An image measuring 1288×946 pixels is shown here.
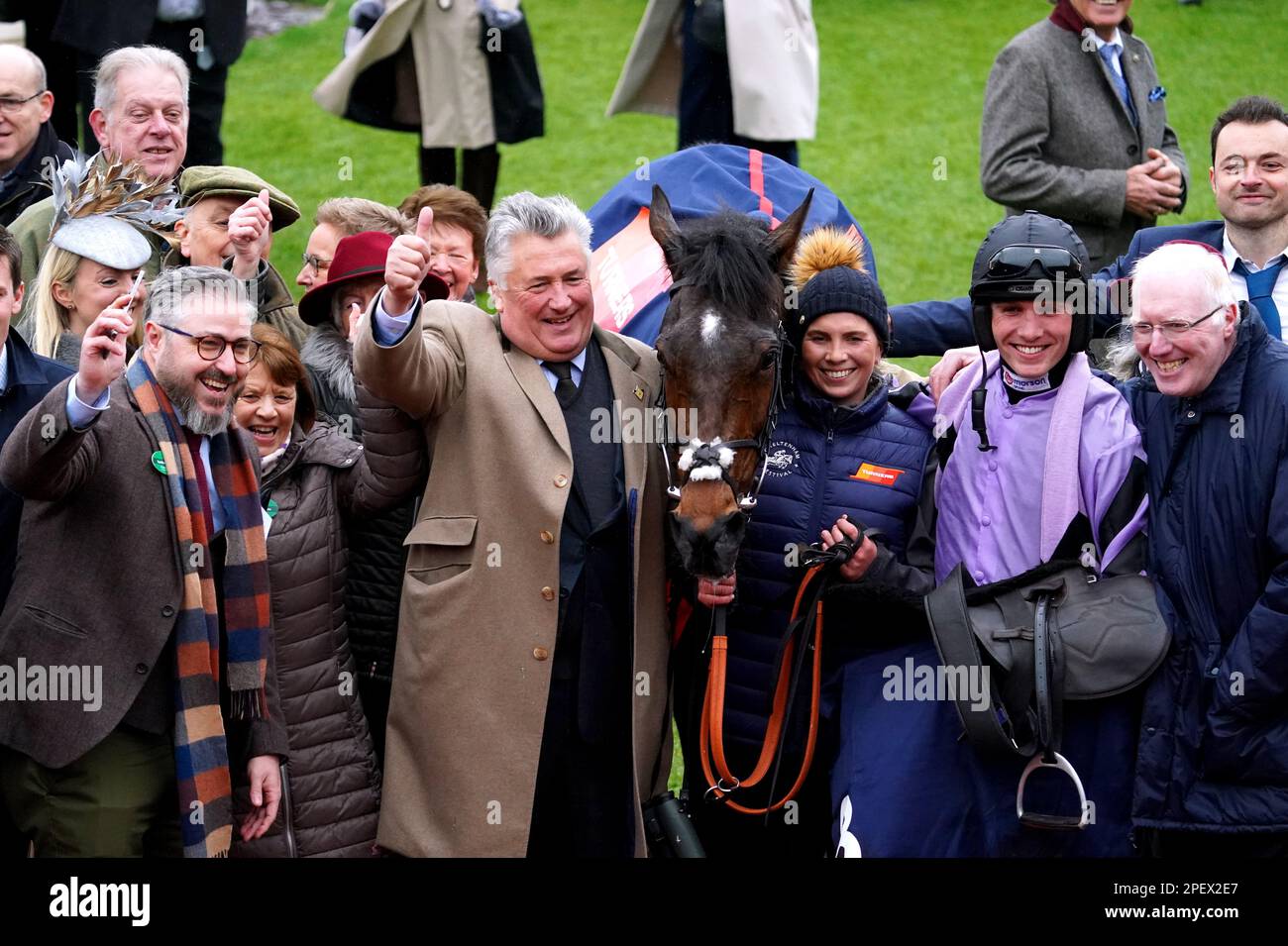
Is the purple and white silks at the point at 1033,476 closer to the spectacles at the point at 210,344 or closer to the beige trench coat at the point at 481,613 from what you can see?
the beige trench coat at the point at 481,613

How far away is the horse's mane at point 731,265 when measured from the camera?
470cm

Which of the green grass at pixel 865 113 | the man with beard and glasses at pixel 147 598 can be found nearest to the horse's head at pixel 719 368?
the man with beard and glasses at pixel 147 598

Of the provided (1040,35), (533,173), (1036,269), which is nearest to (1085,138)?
(1040,35)

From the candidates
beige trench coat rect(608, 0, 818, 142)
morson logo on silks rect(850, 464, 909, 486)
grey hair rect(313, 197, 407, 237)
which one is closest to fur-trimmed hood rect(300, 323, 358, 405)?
grey hair rect(313, 197, 407, 237)

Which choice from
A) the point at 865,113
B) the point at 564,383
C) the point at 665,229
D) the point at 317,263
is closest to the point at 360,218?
the point at 317,263

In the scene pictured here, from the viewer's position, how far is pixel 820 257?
4902mm

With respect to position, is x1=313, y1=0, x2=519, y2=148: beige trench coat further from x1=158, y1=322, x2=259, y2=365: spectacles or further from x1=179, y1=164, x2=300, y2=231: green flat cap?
x1=158, y1=322, x2=259, y2=365: spectacles

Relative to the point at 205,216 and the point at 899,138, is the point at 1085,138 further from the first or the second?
the point at 899,138

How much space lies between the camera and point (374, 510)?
4.72 meters

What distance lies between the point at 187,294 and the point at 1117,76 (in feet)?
13.5

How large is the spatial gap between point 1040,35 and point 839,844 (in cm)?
381

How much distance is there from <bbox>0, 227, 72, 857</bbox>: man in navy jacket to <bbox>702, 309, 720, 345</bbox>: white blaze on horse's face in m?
1.66

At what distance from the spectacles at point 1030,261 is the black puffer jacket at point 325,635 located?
5.15 feet

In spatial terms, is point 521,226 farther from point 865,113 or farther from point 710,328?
point 865,113
